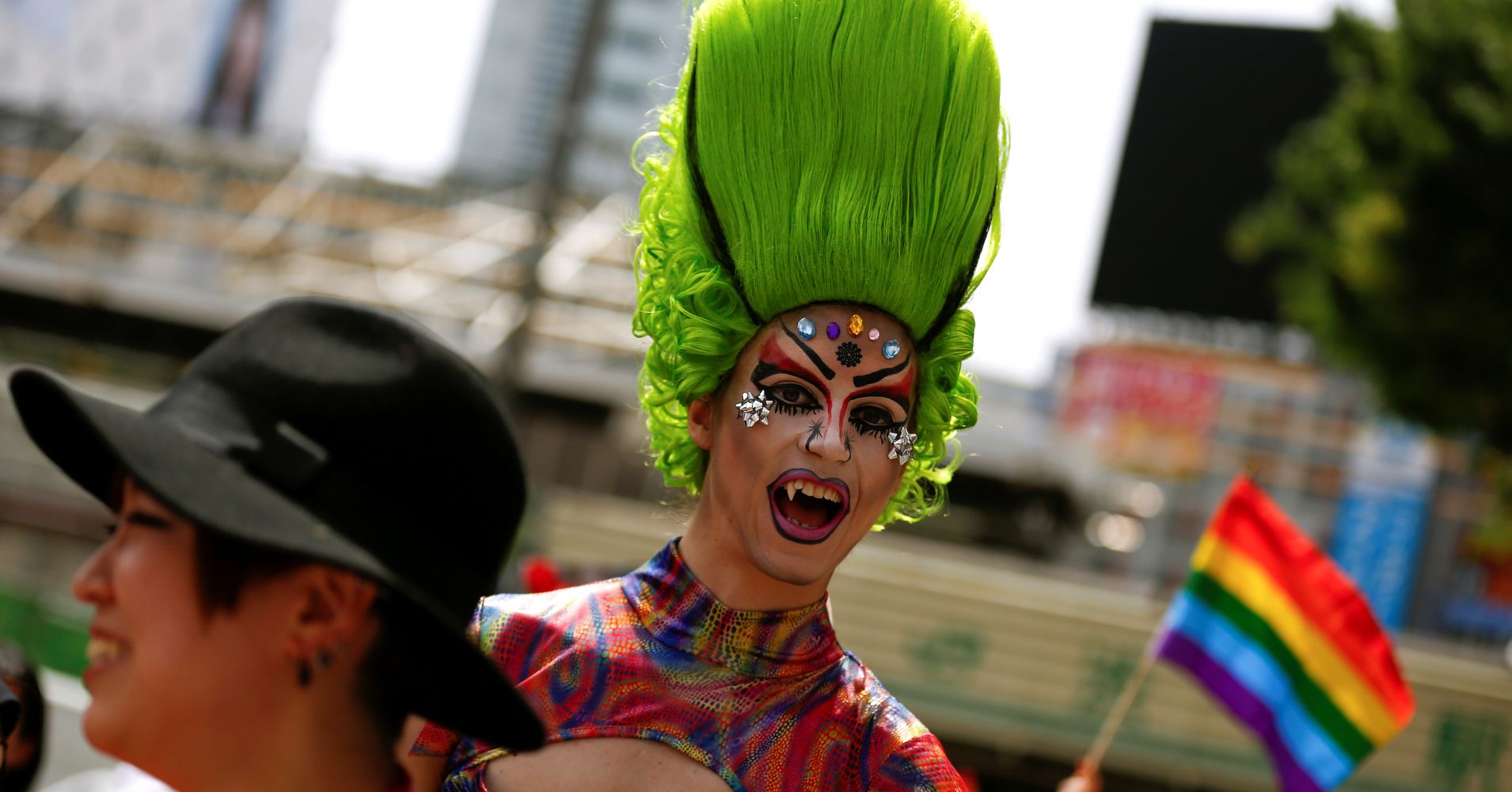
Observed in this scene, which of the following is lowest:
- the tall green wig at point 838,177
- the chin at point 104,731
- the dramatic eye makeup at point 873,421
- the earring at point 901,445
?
the chin at point 104,731

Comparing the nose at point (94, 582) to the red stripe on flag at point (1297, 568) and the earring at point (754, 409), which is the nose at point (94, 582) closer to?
the earring at point (754, 409)

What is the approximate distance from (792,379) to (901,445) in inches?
7.8

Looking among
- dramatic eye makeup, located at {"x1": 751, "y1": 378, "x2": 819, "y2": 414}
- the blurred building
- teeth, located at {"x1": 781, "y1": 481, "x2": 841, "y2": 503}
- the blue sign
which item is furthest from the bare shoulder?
the blue sign

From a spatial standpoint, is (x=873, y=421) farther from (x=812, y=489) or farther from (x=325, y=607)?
(x=325, y=607)

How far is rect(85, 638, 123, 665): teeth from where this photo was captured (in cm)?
144

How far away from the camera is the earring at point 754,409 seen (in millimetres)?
2256

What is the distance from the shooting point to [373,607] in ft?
4.94

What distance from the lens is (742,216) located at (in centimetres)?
233

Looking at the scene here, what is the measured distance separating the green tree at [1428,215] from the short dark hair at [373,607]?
12201 millimetres

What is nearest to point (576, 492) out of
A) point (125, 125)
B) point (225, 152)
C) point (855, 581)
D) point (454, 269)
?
point (454, 269)

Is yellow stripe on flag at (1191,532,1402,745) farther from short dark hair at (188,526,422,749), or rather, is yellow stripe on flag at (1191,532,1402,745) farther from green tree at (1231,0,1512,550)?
green tree at (1231,0,1512,550)

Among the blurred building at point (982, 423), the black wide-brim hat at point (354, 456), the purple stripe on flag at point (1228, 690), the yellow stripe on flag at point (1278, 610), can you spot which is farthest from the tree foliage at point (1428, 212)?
the black wide-brim hat at point (354, 456)

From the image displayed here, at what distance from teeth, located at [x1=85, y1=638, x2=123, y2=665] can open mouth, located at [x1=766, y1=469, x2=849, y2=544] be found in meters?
1.01

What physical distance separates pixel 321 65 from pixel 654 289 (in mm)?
55053
